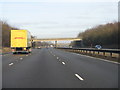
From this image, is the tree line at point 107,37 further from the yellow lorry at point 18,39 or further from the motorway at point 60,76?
the motorway at point 60,76

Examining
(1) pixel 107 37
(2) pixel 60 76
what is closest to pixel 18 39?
(2) pixel 60 76

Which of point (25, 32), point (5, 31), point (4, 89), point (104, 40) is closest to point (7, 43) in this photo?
point (5, 31)

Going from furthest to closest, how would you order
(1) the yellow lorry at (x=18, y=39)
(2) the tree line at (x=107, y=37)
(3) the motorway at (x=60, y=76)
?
(2) the tree line at (x=107, y=37) → (1) the yellow lorry at (x=18, y=39) → (3) the motorway at (x=60, y=76)

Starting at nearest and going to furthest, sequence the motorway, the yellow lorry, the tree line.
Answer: the motorway, the yellow lorry, the tree line

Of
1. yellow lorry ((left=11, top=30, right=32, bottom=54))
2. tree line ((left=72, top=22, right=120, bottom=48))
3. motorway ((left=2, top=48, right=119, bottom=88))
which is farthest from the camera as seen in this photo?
tree line ((left=72, top=22, right=120, bottom=48))

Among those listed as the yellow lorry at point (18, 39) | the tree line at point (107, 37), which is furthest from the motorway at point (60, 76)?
the tree line at point (107, 37)

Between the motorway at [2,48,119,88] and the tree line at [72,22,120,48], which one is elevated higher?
the tree line at [72,22,120,48]

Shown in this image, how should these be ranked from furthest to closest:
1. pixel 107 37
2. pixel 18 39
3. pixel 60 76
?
pixel 107 37 → pixel 18 39 → pixel 60 76

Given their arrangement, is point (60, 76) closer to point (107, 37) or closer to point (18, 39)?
point (18, 39)

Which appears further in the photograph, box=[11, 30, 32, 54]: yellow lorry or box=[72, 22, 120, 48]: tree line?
box=[72, 22, 120, 48]: tree line

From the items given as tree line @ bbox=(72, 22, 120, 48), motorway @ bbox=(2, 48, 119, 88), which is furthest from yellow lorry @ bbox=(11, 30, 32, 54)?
tree line @ bbox=(72, 22, 120, 48)

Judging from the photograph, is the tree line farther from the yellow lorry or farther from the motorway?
the motorway

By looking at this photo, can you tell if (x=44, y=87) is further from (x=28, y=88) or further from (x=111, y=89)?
(x=111, y=89)

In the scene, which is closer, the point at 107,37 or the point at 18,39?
the point at 18,39
